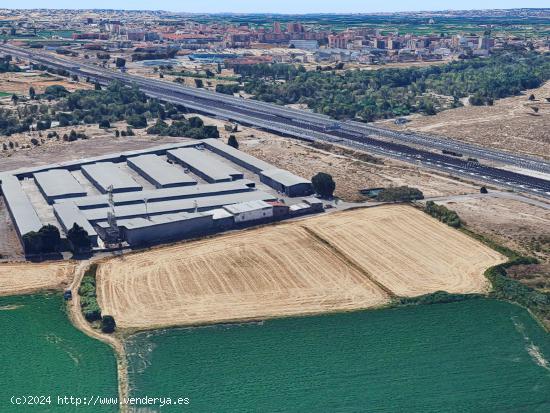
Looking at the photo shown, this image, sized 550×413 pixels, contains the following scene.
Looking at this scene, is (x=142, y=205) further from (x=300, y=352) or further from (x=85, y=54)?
(x=85, y=54)

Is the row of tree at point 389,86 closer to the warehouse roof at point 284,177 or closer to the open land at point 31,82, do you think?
the open land at point 31,82

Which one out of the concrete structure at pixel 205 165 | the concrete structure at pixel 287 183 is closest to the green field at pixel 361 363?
the concrete structure at pixel 287 183

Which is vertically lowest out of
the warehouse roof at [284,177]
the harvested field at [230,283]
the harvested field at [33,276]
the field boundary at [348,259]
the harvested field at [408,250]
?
the harvested field at [408,250]

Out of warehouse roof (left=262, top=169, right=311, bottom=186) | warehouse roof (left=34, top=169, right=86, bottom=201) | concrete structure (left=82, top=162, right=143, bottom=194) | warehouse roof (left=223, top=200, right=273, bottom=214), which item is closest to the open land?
concrete structure (left=82, top=162, right=143, bottom=194)

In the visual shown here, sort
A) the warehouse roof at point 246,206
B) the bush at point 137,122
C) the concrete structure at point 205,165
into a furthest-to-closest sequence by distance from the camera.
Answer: the bush at point 137,122
the concrete structure at point 205,165
the warehouse roof at point 246,206

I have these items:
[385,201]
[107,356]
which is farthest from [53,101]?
[107,356]

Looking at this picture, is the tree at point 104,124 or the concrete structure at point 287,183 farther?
the tree at point 104,124

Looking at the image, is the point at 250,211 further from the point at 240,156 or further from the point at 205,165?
the point at 240,156
